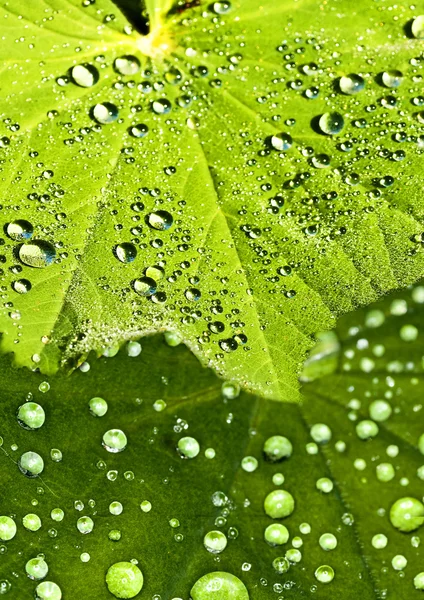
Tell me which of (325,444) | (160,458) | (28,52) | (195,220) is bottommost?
(325,444)

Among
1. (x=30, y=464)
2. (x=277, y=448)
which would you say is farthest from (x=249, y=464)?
(x=30, y=464)

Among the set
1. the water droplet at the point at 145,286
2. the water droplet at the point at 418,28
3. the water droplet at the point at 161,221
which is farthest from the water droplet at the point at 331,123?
the water droplet at the point at 145,286

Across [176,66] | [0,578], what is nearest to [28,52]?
[176,66]

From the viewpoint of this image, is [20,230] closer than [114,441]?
Yes

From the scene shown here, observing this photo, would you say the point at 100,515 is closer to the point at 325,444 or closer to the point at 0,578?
the point at 0,578

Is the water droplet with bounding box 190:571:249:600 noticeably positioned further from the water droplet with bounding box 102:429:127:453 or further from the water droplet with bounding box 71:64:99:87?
the water droplet with bounding box 71:64:99:87

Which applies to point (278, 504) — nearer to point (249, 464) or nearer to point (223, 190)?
point (249, 464)
